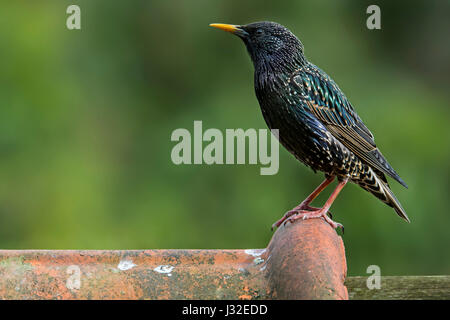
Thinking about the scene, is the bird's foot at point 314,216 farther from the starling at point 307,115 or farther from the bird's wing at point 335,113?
the bird's wing at point 335,113

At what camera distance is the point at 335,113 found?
3668 millimetres

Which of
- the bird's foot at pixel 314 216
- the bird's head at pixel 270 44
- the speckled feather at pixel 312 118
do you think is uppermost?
the bird's head at pixel 270 44

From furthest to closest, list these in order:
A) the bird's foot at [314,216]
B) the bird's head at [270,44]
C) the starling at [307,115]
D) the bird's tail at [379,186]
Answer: the bird's tail at [379,186], the bird's head at [270,44], the starling at [307,115], the bird's foot at [314,216]

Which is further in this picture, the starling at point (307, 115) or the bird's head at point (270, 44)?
the bird's head at point (270, 44)

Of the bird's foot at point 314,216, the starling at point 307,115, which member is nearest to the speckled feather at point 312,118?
the starling at point 307,115

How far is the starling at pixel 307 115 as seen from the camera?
11.4 feet

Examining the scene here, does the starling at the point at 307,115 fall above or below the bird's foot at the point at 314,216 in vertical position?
above

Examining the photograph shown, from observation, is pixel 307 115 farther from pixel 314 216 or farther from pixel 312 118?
pixel 314 216

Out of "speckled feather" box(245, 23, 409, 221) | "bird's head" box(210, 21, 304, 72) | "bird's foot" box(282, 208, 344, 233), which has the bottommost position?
"bird's foot" box(282, 208, 344, 233)

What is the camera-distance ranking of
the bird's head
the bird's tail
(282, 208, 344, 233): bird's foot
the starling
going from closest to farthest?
(282, 208, 344, 233): bird's foot < the starling < the bird's head < the bird's tail

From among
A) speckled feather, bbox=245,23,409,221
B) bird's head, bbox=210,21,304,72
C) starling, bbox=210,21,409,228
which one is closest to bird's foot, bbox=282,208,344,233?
starling, bbox=210,21,409,228

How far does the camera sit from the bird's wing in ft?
11.6

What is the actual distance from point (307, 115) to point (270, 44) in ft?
1.29

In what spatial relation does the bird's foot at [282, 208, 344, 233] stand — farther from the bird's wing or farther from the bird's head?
the bird's head
